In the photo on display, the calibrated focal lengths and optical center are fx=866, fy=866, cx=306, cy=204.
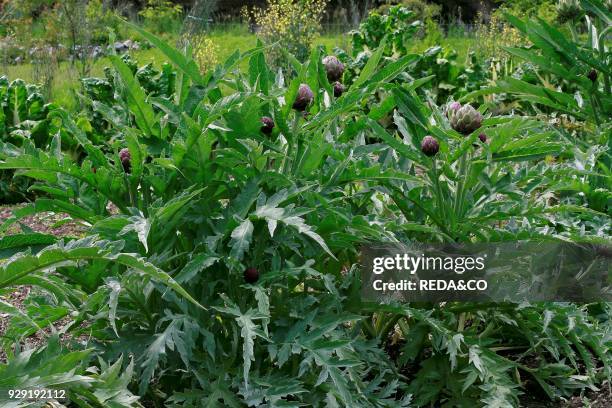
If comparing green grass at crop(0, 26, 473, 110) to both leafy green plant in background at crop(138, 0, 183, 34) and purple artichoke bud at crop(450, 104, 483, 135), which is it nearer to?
leafy green plant in background at crop(138, 0, 183, 34)

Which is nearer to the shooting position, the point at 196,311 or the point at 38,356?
the point at 38,356

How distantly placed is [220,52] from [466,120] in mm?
9563

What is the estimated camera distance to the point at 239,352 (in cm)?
267

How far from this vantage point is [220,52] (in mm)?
12047

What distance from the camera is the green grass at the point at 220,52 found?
28.9ft

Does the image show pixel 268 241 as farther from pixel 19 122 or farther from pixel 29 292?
pixel 19 122

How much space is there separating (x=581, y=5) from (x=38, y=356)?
3272 millimetres

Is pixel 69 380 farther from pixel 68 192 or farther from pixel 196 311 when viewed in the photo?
pixel 68 192

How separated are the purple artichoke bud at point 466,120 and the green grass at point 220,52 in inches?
202

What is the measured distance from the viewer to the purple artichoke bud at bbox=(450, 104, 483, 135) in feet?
9.19

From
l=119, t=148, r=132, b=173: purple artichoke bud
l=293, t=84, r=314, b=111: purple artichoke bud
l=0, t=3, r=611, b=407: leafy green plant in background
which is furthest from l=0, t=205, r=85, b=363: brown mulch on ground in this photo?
l=293, t=84, r=314, b=111: purple artichoke bud

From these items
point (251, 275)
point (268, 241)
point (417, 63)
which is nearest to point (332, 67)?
point (268, 241)

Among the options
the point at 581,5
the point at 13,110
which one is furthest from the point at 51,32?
the point at 581,5

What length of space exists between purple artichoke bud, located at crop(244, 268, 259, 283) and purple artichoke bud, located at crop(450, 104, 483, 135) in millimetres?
838
